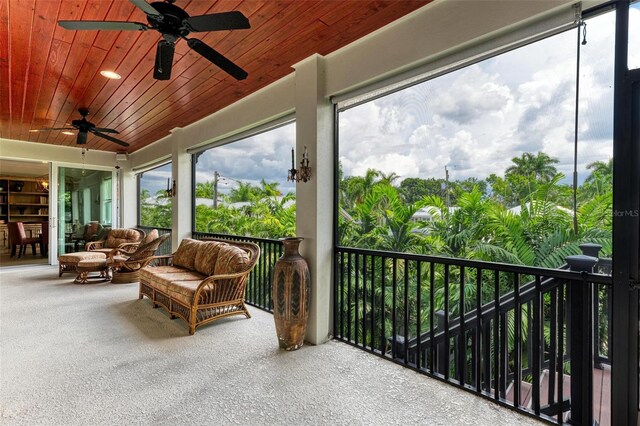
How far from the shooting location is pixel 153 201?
24.2 ft

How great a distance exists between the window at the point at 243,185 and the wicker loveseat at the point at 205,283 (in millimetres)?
2493

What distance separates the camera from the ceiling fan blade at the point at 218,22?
5.44 feet

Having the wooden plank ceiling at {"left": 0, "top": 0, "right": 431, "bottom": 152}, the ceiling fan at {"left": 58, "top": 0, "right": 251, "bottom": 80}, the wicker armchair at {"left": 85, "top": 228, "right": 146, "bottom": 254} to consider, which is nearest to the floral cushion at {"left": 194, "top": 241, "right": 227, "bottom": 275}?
the wooden plank ceiling at {"left": 0, "top": 0, "right": 431, "bottom": 152}

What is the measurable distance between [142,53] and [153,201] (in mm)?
5433

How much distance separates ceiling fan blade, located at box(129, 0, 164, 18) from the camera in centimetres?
151

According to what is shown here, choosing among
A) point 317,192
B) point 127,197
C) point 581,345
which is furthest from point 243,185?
point 581,345

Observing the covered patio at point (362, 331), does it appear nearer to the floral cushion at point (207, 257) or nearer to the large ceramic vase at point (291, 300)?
the large ceramic vase at point (291, 300)

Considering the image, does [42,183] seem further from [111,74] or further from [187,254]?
[111,74]

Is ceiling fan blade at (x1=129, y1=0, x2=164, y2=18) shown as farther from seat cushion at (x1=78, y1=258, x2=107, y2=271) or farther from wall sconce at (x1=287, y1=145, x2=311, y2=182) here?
seat cushion at (x1=78, y1=258, x2=107, y2=271)

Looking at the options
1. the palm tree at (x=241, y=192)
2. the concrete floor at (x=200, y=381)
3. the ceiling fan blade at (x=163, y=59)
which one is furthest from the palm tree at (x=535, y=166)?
the palm tree at (x=241, y=192)

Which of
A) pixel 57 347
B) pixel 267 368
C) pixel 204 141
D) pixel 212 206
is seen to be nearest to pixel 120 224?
pixel 212 206

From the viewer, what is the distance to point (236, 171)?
23.7ft

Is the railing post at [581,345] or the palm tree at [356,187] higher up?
the palm tree at [356,187]

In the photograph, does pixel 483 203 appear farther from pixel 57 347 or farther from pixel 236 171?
pixel 236 171
